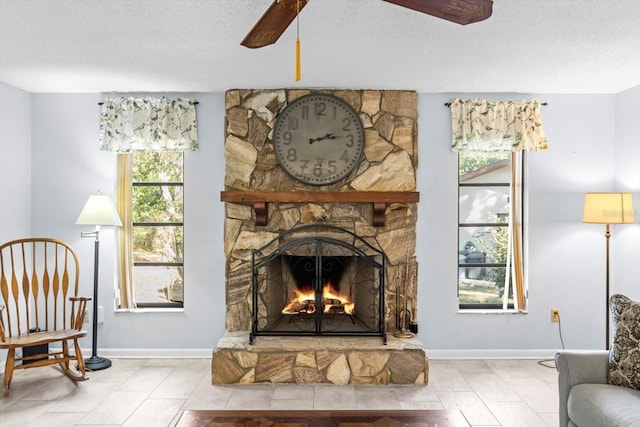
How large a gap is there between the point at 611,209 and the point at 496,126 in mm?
1154

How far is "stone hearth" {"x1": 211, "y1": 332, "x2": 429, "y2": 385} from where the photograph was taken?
3.93 metres

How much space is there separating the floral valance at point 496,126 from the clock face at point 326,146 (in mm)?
905

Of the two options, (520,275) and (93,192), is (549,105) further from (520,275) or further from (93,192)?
(93,192)

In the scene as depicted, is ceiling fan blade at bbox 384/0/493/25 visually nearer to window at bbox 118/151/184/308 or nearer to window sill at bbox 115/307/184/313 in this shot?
window at bbox 118/151/184/308

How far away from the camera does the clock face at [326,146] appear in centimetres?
439

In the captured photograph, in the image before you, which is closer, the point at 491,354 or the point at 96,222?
the point at 96,222

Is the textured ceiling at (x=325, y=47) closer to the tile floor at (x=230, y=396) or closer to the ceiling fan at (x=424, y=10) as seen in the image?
the ceiling fan at (x=424, y=10)

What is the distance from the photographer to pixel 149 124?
4.51m

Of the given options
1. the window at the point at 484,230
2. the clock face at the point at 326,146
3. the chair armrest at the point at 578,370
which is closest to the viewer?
the chair armrest at the point at 578,370

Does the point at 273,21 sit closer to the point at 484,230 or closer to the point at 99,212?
the point at 99,212

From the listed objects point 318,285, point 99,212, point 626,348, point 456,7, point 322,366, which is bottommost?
point 322,366

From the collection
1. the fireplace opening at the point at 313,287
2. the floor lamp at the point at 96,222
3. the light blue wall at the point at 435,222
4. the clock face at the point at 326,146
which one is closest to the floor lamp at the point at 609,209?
the light blue wall at the point at 435,222

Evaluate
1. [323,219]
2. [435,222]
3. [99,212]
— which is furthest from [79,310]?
[435,222]

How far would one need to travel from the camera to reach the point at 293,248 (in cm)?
443
